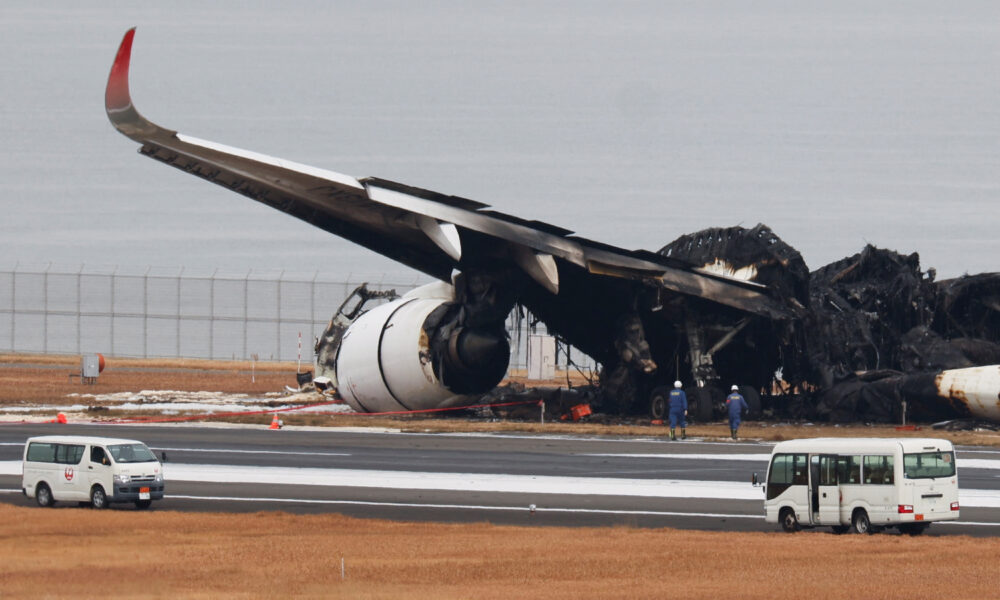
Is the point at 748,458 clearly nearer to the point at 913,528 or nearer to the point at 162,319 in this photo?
the point at 913,528

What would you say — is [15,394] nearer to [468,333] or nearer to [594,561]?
[468,333]

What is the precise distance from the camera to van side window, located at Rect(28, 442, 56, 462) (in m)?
34.1

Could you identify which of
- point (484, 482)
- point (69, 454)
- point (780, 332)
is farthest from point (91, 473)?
point (780, 332)

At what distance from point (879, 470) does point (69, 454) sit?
1860cm

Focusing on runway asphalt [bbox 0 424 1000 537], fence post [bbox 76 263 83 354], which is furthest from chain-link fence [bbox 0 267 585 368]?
runway asphalt [bbox 0 424 1000 537]

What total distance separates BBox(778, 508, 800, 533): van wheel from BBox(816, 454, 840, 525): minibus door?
1.55ft

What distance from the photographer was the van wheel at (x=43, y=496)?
33781mm

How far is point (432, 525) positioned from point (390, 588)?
8.21 m

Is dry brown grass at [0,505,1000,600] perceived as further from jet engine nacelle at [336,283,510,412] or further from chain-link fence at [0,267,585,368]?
chain-link fence at [0,267,585,368]

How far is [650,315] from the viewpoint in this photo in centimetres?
5916

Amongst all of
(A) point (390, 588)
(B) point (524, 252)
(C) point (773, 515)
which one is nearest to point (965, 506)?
(C) point (773, 515)

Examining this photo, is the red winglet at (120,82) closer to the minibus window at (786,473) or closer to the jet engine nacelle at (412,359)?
the jet engine nacelle at (412,359)

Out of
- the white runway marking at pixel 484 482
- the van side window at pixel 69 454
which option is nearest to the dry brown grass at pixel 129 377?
the white runway marking at pixel 484 482

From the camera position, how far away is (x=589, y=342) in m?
61.4
